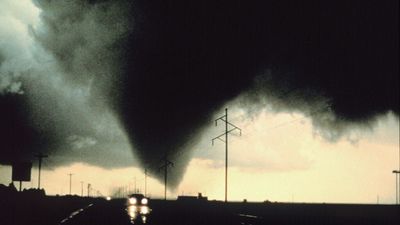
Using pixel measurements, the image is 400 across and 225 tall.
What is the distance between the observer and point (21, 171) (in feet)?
232

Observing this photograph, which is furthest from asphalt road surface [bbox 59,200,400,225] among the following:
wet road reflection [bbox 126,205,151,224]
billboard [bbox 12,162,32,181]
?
billboard [bbox 12,162,32,181]

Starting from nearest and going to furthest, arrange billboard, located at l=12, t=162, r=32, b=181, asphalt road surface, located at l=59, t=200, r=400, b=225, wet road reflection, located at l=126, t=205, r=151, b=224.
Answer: asphalt road surface, located at l=59, t=200, r=400, b=225
wet road reflection, located at l=126, t=205, r=151, b=224
billboard, located at l=12, t=162, r=32, b=181

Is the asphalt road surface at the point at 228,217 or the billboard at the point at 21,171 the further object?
the billboard at the point at 21,171

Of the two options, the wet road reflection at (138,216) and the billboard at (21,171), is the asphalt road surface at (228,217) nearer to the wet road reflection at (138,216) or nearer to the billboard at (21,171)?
the wet road reflection at (138,216)

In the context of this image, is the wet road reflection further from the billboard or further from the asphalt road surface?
the billboard

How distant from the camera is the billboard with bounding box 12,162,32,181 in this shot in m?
70.2

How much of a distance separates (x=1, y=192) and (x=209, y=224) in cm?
6386

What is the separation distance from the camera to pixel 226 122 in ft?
249

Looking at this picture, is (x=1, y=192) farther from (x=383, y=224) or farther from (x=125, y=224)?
(x=383, y=224)

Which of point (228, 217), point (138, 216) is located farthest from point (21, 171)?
point (228, 217)

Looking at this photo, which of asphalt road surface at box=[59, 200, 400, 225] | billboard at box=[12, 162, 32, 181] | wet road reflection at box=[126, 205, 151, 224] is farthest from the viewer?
billboard at box=[12, 162, 32, 181]

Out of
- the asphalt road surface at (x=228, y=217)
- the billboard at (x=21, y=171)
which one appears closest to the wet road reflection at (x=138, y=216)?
the asphalt road surface at (x=228, y=217)

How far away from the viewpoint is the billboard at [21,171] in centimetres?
7025

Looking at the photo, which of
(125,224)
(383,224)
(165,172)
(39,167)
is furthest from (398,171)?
(125,224)
